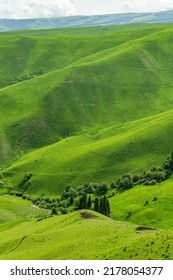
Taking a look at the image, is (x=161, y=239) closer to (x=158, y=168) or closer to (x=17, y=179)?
(x=158, y=168)

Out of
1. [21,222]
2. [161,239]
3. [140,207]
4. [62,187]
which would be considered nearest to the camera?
[161,239]

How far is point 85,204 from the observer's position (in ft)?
421

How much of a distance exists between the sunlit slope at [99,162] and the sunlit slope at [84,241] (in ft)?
236

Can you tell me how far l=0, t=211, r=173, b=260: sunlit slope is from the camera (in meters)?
61.0

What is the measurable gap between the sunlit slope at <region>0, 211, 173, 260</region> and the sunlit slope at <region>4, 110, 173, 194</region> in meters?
71.9

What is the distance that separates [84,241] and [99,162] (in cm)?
10737

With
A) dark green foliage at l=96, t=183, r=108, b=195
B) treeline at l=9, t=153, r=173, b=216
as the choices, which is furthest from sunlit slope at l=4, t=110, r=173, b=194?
dark green foliage at l=96, t=183, r=108, b=195

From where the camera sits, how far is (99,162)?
181500mm

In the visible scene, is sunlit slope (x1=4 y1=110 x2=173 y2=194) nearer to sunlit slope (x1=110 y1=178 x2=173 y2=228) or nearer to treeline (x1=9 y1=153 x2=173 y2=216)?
treeline (x1=9 y1=153 x2=173 y2=216)

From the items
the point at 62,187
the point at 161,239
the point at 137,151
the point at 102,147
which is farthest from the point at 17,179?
the point at 161,239

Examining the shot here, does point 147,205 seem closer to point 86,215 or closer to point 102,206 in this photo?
point 102,206

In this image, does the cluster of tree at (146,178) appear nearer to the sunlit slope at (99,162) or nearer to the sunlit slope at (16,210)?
the sunlit slope at (99,162)

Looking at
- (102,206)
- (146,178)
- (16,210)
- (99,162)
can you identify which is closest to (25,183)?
(16,210)
